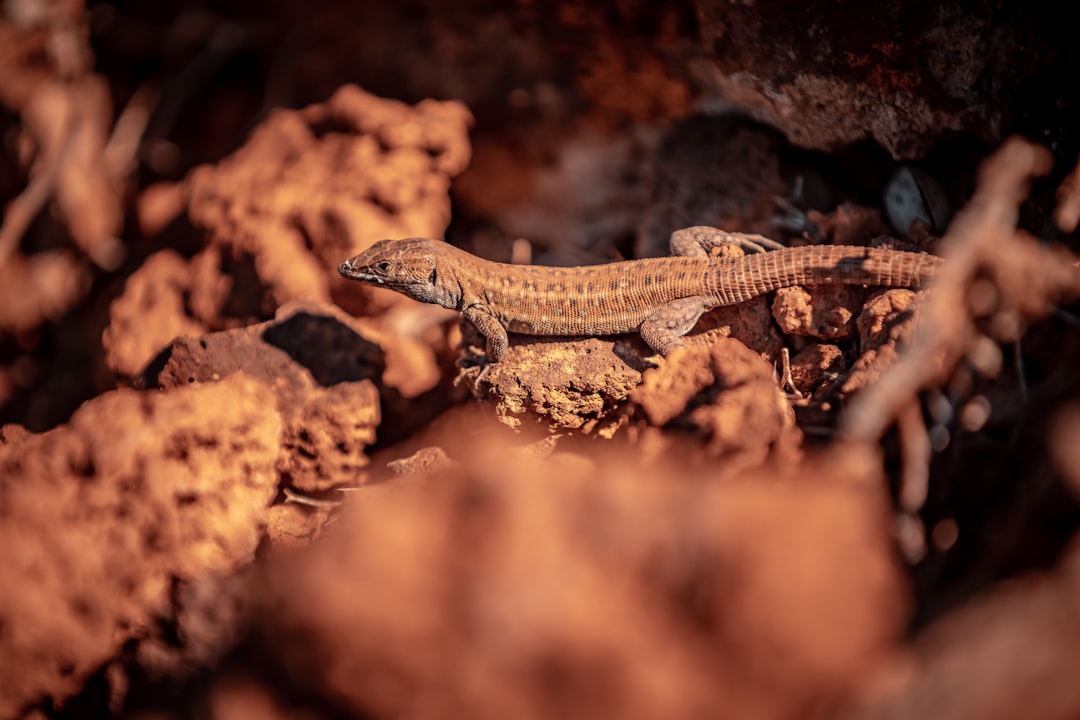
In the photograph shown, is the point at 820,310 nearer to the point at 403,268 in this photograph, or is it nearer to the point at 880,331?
the point at 880,331

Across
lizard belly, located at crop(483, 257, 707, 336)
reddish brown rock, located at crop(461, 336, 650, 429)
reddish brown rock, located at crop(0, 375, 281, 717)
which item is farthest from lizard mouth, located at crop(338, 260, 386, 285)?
reddish brown rock, located at crop(0, 375, 281, 717)

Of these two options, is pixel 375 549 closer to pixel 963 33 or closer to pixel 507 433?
pixel 507 433

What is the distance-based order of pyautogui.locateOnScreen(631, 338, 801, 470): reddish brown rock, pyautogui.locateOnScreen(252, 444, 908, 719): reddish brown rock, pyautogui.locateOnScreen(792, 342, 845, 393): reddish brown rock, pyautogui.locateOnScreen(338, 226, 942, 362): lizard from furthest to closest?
pyautogui.locateOnScreen(338, 226, 942, 362): lizard, pyautogui.locateOnScreen(792, 342, 845, 393): reddish brown rock, pyautogui.locateOnScreen(631, 338, 801, 470): reddish brown rock, pyautogui.locateOnScreen(252, 444, 908, 719): reddish brown rock

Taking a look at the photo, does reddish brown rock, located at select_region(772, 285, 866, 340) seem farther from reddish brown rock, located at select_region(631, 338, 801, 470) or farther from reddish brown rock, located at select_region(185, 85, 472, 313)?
reddish brown rock, located at select_region(185, 85, 472, 313)

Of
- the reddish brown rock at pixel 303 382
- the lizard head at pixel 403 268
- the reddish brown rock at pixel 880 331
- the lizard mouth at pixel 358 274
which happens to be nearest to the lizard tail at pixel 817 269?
the reddish brown rock at pixel 880 331

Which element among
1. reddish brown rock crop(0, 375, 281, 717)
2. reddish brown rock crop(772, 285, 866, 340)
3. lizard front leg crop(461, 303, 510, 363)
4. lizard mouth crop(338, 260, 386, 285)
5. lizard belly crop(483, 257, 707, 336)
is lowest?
reddish brown rock crop(0, 375, 281, 717)

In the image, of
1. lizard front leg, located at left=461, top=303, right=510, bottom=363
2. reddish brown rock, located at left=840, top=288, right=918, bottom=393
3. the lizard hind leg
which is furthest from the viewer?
lizard front leg, located at left=461, top=303, right=510, bottom=363

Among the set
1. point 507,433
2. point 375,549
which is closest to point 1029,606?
point 375,549
